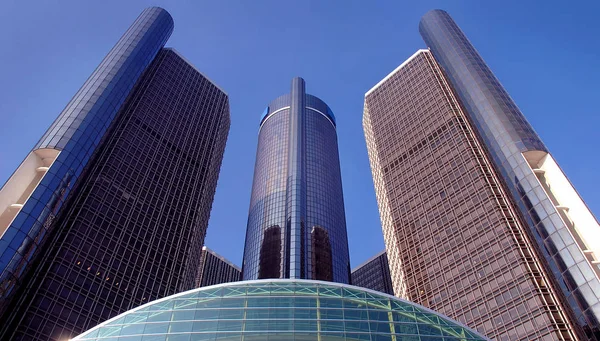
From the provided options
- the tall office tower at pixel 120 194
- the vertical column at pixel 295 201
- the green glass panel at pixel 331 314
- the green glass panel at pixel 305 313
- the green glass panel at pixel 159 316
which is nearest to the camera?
the green glass panel at pixel 305 313

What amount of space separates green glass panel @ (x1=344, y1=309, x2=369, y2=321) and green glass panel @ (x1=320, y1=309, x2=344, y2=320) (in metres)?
0.39

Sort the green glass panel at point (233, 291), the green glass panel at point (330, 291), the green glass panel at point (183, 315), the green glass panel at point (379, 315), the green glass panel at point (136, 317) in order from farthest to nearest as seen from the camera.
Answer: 1. the green glass panel at point (233, 291)
2. the green glass panel at point (330, 291)
3. the green glass panel at point (136, 317)
4. the green glass panel at point (183, 315)
5. the green glass panel at point (379, 315)

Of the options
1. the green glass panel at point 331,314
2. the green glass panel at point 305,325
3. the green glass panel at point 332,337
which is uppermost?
the green glass panel at point 331,314

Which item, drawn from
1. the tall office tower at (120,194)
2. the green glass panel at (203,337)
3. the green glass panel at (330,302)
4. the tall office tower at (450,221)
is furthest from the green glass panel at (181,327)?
the tall office tower at (450,221)

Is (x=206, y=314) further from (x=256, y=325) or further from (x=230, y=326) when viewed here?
(x=256, y=325)

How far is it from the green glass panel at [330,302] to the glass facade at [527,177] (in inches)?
1755

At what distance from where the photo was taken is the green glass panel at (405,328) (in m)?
38.8

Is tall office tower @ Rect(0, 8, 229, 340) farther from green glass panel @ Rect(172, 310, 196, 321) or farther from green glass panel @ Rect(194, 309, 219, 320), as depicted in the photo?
green glass panel @ Rect(194, 309, 219, 320)

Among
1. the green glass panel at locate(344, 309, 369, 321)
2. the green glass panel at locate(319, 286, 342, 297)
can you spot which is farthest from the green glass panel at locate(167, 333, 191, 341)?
the green glass panel at locate(344, 309, 369, 321)

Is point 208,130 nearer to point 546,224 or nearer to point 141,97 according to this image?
point 141,97

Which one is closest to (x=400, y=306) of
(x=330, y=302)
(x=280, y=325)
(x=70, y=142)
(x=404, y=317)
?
(x=404, y=317)

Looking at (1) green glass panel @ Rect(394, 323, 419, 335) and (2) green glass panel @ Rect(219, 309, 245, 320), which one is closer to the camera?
(1) green glass panel @ Rect(394, 323, 419, 335)

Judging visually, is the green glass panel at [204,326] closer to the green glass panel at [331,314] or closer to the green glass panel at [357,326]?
the green glass panel at [331,314]

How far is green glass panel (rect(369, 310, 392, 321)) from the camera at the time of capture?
1572 inches
